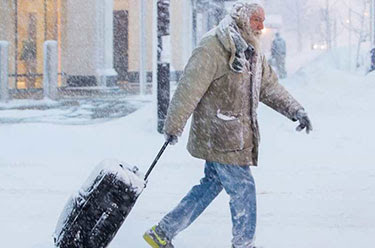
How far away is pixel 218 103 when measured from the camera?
4.12m

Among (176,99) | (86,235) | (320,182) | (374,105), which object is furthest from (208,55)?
(374,105)

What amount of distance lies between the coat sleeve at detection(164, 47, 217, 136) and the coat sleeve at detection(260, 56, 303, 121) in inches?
20.6

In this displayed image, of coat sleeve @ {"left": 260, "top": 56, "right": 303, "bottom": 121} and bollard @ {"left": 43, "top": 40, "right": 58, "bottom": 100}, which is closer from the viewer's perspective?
coat sleeve @ {"left": 260, "top": 56, "right": 303, "bottom": 121}

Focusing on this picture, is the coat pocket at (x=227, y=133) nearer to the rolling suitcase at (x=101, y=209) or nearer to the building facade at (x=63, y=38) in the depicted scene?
the rolling suitcase at (x=101, y=209)

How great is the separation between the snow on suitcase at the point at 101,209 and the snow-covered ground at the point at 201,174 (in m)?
0.75

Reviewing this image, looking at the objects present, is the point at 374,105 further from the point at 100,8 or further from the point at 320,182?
the point at 100,8

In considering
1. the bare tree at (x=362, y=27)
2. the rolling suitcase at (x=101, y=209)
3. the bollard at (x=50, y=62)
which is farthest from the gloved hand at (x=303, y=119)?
the bare tree at (x=362, y=27)

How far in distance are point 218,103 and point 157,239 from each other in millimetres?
1017

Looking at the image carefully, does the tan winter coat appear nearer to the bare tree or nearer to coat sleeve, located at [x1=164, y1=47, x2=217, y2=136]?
coat sleeve, located at [x1=164, y1=47, x2=217, y2=136]

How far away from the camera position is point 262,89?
174 inches

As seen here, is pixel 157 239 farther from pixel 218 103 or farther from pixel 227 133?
pixel 218 103

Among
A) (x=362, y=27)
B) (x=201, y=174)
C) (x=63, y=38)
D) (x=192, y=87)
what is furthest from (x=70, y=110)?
(x=362, y=27)

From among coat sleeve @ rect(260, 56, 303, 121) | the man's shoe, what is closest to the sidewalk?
the man's shoe

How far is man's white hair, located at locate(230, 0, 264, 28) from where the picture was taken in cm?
396
